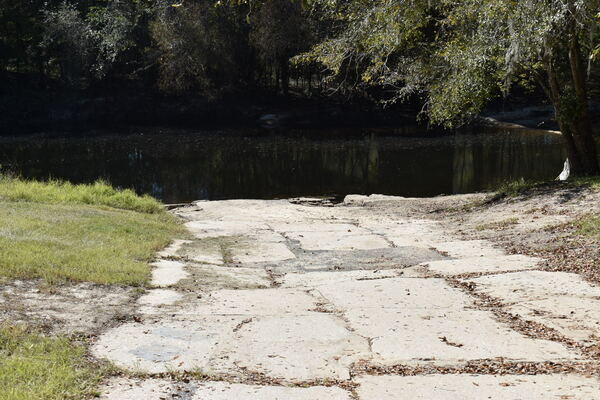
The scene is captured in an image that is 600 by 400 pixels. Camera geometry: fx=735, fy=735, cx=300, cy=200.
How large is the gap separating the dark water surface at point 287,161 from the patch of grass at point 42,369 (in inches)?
636

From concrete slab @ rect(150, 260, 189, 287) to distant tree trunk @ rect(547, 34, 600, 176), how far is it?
9.28 metres

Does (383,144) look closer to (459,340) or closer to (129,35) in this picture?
(129,35)

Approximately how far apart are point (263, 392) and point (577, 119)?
12489mm

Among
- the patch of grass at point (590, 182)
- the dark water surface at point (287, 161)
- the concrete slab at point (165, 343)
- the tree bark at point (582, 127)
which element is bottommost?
the dark water surface at point (287, 161)

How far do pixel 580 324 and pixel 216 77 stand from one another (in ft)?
139

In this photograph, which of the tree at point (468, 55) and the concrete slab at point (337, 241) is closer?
the concrete slab at point (337, 241)

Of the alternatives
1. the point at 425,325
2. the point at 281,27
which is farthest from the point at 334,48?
the point at 281,27

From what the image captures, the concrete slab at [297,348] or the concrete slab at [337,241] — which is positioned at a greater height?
the concrete slab at [297,348]

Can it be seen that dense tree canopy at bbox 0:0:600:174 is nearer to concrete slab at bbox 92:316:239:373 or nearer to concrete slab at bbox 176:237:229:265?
concrete slab at bbox 176:237:229:265

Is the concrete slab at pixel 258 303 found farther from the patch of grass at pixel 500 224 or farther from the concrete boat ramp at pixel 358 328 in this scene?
the patch of grass at pixel 500 224

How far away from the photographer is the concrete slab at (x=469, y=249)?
9.90 meters

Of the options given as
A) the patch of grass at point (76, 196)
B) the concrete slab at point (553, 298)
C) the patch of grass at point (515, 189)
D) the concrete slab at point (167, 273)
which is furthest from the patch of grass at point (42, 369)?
the patch of grass at point (515, 189)

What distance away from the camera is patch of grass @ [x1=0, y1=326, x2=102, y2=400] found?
4.47 meters

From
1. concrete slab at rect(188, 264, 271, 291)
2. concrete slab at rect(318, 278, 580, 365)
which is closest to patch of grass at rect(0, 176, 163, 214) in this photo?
concrete slab at rect(188, 264, 271, 291)
